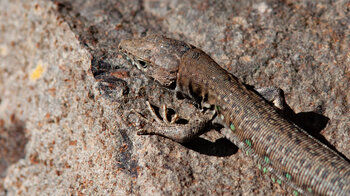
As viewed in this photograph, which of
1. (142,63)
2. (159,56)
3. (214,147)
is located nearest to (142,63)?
(142,63)

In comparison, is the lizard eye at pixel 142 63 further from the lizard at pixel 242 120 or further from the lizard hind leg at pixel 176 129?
the lizard hind leg at pixel 176 129

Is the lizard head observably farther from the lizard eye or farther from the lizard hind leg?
the lizard hind leg

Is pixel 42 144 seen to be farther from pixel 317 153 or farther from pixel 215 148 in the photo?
pixel 317 153

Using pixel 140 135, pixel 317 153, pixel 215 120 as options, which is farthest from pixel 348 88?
pixel 140 135

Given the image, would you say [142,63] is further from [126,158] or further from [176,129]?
[126,158]

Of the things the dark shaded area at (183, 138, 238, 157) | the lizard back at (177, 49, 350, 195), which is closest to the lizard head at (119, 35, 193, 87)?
the lizard back at (177, 49, 350, 195)
